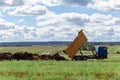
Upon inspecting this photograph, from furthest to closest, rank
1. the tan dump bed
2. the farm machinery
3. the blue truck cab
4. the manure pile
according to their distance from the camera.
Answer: the blue truck cab → the tan dump bed → the farm machinery → the manure pile

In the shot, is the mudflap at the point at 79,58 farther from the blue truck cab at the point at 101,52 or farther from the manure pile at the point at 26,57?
the blue truck cab at the point at 101,52

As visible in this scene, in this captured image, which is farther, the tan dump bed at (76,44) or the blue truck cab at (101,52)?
the blue truck cab at (101,52)

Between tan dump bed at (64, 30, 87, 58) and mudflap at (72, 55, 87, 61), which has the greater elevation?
tan dump bed at (64, 30, 87, 58)

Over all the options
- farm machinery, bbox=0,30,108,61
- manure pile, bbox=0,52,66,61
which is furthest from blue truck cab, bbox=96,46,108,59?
manure pile, bbox=0,52,66,61

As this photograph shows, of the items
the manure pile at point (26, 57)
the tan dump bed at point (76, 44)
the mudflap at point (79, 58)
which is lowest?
the mudflap at point (79, 58)

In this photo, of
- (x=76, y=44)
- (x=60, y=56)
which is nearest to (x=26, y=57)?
(x=60, y=56)

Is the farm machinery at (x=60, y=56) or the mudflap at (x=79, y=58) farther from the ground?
the farm machinery at (x=60, y=56)

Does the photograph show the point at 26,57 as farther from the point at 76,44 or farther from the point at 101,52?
the point at 101,52

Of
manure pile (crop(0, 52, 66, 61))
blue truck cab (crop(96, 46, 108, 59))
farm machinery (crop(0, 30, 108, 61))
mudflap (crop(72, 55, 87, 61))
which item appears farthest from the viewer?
blue truck cab (crop(96, 46, 108, 59))

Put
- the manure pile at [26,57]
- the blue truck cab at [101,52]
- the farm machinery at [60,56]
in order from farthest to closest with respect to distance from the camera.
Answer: the blue truck cab at [101,52] → the farm machinery at [60,56] → the manure pile at [26,57]

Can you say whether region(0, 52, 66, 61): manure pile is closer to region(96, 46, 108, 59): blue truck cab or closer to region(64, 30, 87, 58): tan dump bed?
region(64, 30, 87, 58): tan dump bed

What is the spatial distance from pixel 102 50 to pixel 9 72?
24.9m

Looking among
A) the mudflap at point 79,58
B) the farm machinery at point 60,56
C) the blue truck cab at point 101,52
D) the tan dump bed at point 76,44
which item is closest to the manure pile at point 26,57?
the farm machinery at point 60,56

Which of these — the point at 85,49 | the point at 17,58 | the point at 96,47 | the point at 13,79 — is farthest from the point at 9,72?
the point at 96,47
